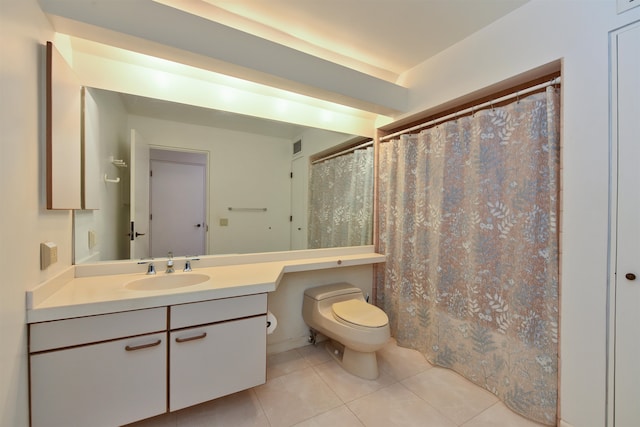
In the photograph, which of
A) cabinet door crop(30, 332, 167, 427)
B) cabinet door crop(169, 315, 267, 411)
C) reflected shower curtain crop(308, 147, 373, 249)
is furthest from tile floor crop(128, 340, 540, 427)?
reflected shower curtain crop(308, 147, 373, 249)

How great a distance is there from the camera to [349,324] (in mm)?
1770

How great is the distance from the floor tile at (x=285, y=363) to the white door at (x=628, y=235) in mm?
1731

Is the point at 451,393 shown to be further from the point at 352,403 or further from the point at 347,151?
the point at 347,151

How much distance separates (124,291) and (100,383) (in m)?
0.40

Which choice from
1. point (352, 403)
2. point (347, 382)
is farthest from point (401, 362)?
point (352, 403)

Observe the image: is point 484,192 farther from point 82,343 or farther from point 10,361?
point 10,361

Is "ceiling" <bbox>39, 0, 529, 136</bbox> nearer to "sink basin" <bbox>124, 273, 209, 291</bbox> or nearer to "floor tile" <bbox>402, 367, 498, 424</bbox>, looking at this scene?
"sink basin" <bbox>124, 273, 209, 291</bbox>

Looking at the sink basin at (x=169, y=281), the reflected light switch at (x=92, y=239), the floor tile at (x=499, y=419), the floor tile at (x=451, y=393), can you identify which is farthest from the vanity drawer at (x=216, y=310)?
the floor tile at (x=499, y=419)

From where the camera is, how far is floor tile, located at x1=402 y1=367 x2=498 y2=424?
1519 mm

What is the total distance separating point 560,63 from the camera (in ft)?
4.51

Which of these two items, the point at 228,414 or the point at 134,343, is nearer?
the point at 134,343

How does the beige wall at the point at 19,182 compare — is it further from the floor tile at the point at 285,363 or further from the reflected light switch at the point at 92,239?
the floor tile at the point at 285,363

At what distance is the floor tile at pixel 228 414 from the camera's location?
4.63ft

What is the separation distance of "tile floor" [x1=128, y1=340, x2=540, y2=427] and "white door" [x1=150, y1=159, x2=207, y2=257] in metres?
1.00
